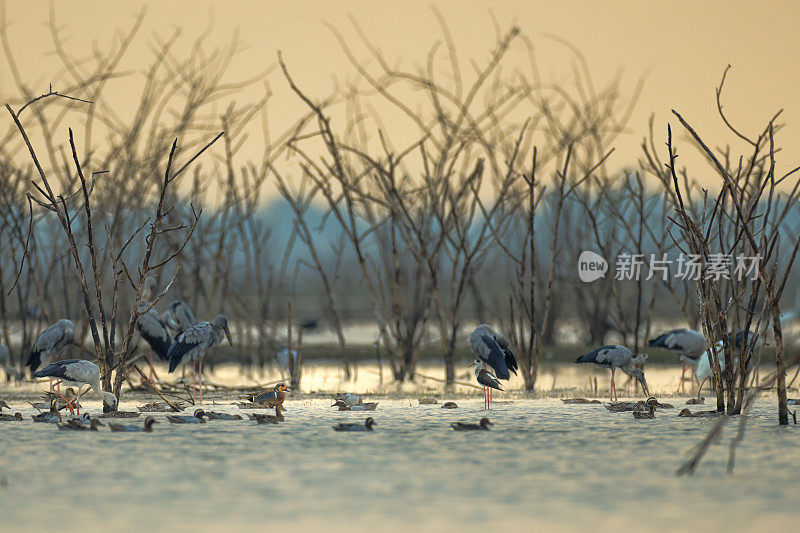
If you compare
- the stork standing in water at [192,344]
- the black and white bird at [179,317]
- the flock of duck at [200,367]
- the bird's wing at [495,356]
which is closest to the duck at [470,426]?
the flock of duck at [200,367]

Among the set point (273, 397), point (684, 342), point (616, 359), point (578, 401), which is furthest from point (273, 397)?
point (684, 342)

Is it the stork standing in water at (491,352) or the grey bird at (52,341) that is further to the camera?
the grey bird at (52,341)

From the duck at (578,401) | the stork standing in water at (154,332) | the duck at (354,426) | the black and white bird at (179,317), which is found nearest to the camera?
the duck at (354,426)

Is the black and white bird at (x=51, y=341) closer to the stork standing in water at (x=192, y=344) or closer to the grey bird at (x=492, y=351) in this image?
the stork standing in water at (x=192, y=344)

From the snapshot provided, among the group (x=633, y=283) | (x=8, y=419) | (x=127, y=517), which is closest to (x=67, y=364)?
(x=8, y=419)

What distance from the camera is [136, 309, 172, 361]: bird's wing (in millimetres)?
12086

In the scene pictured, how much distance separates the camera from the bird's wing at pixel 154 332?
39.7 ft

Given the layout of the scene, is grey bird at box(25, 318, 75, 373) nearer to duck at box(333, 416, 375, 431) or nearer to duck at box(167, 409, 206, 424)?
duck at box(167, 409, 206, 424)

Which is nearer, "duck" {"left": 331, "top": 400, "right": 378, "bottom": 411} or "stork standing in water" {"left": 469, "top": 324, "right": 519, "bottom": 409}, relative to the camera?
"duck" {"left": 331, "top": 400, "right": 378, "bottom": 411}

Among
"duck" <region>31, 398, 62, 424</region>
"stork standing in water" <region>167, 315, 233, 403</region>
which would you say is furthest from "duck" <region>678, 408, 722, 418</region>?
"duck" <region>31, 398, 62, 424</region>

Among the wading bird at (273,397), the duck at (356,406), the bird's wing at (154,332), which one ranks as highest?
the bird's wing at (154,332)

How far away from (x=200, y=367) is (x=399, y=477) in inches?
211

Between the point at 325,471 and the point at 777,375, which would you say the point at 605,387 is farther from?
the point at 325,471

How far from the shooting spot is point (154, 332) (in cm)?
1217
